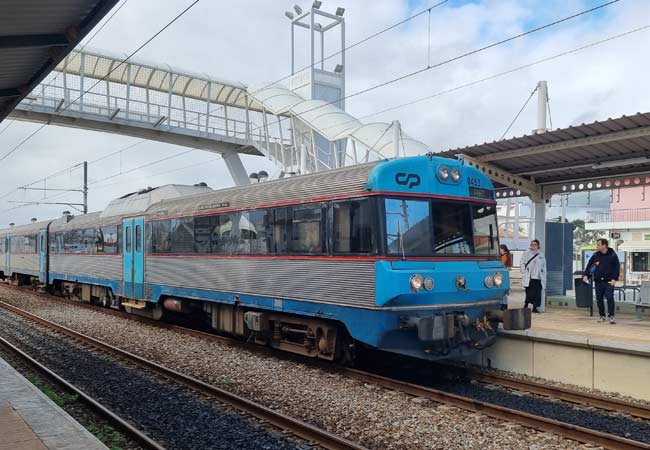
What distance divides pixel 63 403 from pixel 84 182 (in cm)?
3387

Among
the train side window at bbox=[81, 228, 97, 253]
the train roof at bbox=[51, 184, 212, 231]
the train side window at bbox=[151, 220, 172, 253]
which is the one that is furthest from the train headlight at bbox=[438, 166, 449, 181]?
the train side window at bbox=[81, 228, 97, 253]

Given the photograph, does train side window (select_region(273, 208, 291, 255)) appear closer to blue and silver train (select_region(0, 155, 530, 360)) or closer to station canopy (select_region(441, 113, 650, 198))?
blue and silver train (select_region(0, 155, 530, 360))

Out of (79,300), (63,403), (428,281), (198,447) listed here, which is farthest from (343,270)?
(79,300)

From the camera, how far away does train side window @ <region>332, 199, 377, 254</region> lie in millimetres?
8055

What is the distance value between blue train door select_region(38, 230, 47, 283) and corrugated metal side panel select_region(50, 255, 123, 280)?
2.95ft

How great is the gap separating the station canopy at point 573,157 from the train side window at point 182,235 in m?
5.56

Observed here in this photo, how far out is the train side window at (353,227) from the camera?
805 cm

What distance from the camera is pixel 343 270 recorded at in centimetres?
841

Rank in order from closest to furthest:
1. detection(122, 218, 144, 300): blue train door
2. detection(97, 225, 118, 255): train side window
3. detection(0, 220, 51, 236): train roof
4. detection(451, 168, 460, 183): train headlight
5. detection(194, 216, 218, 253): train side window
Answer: detection(451, 168, 460, 183): train headlight < detection(194, 216, 218, 253): train side window < detection(122, 218, 144, 300): blue train door < detection(97, 225, 118, 255): train side window < detection(0, 220, 51, 236): train roof

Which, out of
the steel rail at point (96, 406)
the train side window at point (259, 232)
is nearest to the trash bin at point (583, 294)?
the train side window at point (259, 232)

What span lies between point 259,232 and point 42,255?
16966 mm

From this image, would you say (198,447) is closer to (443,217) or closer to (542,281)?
(443,217)

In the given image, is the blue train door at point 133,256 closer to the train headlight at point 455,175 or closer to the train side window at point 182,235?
the train side window at point 182,235

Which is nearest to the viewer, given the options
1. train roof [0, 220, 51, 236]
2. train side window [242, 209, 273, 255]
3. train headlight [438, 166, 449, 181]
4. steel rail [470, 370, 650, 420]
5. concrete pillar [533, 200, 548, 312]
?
steel rail [470, 370, 650, 420]
